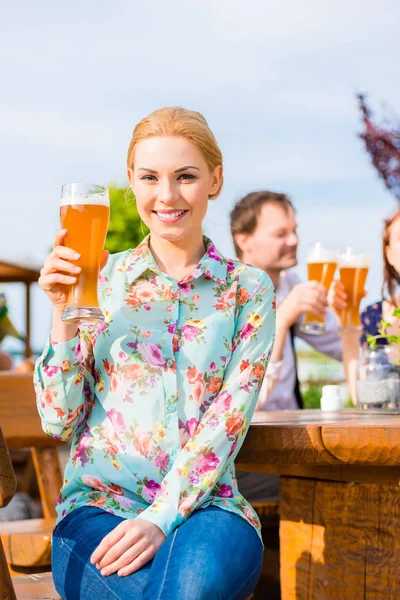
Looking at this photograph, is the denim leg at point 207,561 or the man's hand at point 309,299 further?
the man's hand at point 309,299

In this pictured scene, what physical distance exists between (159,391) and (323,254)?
1430 mm

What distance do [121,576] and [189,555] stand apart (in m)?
0.16

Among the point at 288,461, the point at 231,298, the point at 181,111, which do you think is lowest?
the point at 288,461

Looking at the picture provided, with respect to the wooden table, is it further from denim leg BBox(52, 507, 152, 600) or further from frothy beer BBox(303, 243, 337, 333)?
frothy beer BBox(303, 243, 337, 333)

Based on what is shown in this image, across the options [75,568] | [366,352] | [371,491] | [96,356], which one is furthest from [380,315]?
[75,568]

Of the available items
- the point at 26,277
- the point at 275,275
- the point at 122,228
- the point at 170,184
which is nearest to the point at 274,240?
the point at 275,275

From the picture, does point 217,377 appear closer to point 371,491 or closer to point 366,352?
point 371,491

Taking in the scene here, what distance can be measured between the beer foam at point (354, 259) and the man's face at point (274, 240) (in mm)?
693

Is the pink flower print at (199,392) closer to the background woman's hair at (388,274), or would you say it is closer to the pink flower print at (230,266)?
the pink flower print at (230,266)

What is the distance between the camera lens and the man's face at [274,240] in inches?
161

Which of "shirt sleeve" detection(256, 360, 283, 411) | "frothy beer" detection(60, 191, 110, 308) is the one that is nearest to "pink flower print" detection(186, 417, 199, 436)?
"frothy beer" detection(60, 191, 110, 308)

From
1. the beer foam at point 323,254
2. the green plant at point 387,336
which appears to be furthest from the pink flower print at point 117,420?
the beer foam at point 323,254

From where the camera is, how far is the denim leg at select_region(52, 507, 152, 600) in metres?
1.89

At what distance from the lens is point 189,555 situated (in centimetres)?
183
